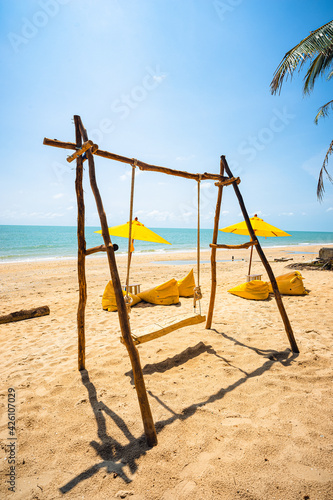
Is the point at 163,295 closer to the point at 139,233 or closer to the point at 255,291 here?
the point at 139,233

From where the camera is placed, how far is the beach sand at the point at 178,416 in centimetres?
163

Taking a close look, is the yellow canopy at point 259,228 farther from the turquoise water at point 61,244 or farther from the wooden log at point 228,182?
the turquoise water at point 61,244

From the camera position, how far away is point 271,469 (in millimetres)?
1688

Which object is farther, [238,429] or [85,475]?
[238,429]

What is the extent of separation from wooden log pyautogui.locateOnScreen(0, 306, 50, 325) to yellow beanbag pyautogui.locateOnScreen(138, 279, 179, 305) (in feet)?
7.31

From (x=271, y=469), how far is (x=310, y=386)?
121 cm

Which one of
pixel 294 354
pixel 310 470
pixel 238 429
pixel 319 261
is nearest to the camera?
pixel 310 470

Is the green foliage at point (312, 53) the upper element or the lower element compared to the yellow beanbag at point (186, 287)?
upper

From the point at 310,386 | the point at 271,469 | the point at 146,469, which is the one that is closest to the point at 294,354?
the point at 310,386

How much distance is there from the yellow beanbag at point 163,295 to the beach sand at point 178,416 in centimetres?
172

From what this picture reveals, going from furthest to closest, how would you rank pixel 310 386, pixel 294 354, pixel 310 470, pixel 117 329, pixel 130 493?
pixel 117 329
pixel 294 354
pixel 310 386
pixel 310 470
pixel 130 493

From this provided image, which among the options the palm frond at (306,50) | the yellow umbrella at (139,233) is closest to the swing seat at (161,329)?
the yellow umbrella at (139,233)

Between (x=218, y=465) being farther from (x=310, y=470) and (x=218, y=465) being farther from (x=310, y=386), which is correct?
(x=310, y=386)

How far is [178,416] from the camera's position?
7.33 ft
